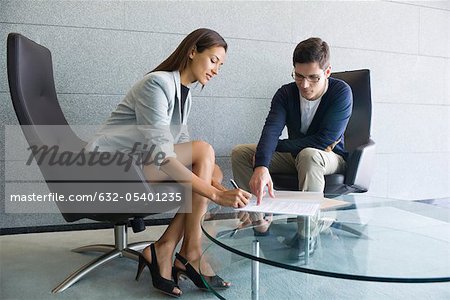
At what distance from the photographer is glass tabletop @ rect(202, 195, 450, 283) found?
3.01ft

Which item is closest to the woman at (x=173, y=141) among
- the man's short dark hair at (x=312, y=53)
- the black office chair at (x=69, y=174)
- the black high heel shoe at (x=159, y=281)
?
the black high heel shoe at (x=159, y=281)

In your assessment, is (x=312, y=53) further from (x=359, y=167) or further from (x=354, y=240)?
(x=354, y=240)

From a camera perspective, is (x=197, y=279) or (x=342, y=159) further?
(x=342, y=159)

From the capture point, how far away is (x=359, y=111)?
236 cm

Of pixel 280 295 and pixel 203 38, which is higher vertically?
pixel 203 38

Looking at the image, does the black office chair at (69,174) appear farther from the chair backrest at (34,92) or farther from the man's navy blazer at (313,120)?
the man's navy blazer at (313,120)

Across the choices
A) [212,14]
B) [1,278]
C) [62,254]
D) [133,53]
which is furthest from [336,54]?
[1,278]

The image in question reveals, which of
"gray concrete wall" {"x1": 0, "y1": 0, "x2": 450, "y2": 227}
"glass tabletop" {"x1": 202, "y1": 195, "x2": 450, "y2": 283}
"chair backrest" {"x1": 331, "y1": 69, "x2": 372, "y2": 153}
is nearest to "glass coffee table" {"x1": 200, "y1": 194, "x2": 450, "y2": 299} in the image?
"glass tabletop" {"x1": 202, "y1": 195, "x2": 450, "y2": 283}

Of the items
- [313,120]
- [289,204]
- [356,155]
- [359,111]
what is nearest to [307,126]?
[313,120]

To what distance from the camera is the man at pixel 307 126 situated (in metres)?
1.86

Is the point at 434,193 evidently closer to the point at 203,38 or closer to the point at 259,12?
the point at 259,12

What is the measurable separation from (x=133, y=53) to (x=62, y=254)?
1.20m

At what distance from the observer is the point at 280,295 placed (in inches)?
57.6

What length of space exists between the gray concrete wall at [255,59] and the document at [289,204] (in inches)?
45.6
